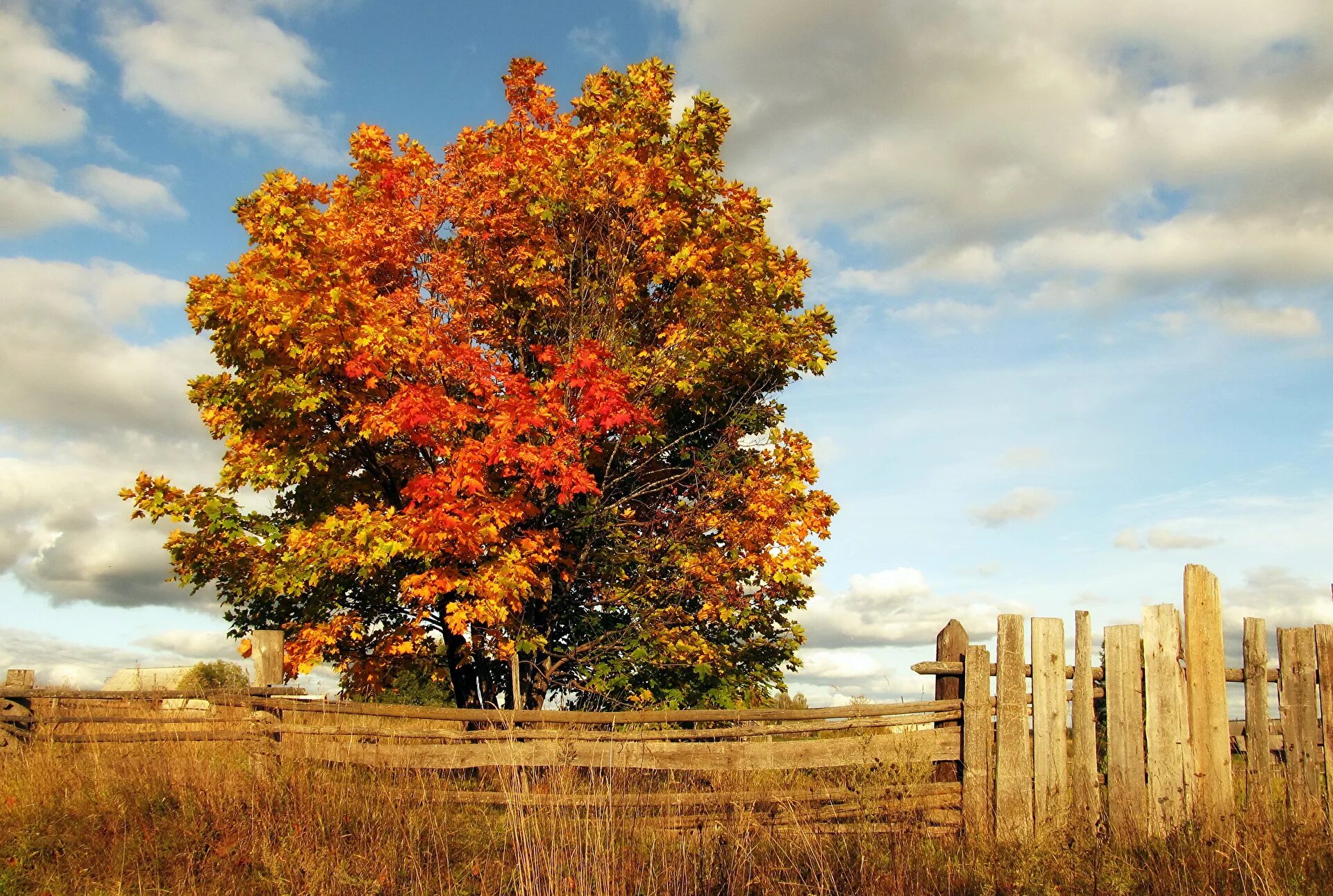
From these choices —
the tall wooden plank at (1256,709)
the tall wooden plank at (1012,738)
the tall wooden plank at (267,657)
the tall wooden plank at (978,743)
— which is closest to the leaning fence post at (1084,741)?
the tall wooden plank at (1012,738)

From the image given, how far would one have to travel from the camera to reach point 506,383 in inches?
437

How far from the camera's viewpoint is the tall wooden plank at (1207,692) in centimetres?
757

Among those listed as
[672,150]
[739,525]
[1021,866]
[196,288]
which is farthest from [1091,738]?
[196,288]

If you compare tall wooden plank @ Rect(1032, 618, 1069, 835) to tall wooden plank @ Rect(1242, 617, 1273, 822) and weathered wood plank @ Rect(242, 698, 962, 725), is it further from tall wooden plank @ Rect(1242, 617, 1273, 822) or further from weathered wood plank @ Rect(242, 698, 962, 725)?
tall wooden plank @ Rect(1242, 617, 1273, 822)

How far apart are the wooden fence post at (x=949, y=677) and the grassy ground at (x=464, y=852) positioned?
0.68m

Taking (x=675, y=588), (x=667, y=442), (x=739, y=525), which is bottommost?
(x=675, y=588)

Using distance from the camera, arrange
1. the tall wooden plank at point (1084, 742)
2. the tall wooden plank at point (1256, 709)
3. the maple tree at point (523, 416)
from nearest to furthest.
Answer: the tall wooden plank at point (1084, 742)
the tall wooden plank at point (1256, 709)
the maple tree at point (523, 416)

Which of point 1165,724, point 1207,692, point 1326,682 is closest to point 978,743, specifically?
point 1165,724

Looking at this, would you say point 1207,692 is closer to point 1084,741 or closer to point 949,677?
point 1084,741

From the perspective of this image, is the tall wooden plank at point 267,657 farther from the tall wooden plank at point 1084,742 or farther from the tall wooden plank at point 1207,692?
the tall wooden plank at point 1207,692

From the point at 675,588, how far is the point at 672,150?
581 centimetres

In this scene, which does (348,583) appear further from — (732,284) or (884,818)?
(884,818)

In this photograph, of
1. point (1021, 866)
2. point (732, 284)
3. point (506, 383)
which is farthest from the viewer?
point (732, 284)

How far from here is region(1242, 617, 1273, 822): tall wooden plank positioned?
775 cm
